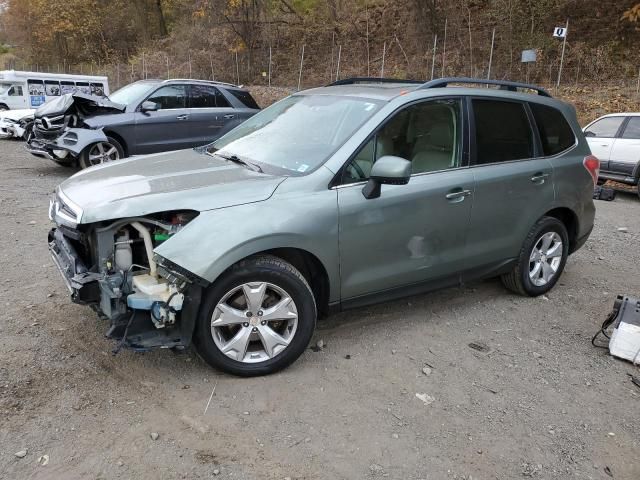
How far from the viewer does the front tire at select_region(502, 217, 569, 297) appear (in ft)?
15.5

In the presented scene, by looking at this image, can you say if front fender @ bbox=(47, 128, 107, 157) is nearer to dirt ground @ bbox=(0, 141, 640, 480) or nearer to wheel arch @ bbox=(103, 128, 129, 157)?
wheel arch @ bbox=(103, 128, 129, 157)

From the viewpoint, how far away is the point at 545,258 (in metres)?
4.93

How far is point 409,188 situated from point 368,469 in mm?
1898

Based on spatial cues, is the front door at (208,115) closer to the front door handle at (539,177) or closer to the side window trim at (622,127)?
the front door handle at (539,177)

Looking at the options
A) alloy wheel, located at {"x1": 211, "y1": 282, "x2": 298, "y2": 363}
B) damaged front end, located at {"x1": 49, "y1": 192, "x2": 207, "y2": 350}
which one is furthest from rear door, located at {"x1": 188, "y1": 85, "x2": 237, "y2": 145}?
alloy wheel, located at {"x1": 211, "y1": 282, "x2": 298, "y2": 363}

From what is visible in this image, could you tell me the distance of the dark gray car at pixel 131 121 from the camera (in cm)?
912

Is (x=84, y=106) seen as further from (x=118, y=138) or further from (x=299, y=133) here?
(x=299, y=133)

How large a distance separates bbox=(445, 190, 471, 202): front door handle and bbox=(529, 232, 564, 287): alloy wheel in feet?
3.52

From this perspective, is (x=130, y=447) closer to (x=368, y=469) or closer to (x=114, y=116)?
(x=368, y=469)

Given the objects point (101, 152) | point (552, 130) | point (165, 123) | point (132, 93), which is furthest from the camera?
point (132, 93)

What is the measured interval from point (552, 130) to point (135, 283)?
370 centimetres

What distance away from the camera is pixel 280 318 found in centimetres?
339

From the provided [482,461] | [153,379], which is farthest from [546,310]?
[153,379]

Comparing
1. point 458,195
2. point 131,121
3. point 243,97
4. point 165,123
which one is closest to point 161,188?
point 458,195
